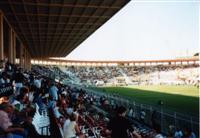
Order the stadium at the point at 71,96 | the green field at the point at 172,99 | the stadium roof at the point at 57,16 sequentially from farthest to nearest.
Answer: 1. the green field at the point at 172,99
2. the stadium roof at the point at 57,16
3. the stadium at the point at 71,96

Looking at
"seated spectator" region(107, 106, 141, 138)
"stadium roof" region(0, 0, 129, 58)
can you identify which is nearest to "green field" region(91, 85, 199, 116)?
"stadium roof" region(0, 0, 129, 58)

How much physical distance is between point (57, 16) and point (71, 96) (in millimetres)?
11617

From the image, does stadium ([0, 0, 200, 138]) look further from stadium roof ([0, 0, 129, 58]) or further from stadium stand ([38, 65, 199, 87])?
stadium stand ([38, 65, 199, 87])

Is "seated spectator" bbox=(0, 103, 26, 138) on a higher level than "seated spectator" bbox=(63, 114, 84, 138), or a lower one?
higher

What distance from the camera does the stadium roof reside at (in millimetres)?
24477

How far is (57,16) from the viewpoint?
29.0m

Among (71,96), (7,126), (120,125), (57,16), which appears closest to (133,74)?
(57,16)

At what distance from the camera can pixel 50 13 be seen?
1091 inches

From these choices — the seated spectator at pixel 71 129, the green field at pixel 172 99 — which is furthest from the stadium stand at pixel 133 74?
the seated spectator at pixel 71 129

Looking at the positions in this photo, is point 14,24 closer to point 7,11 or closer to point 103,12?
point 7,11

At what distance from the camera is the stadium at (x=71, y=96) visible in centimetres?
707

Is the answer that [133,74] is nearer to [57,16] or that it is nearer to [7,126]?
[57,16]

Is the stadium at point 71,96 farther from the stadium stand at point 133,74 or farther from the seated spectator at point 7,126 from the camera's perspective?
the stadium stand at point 133,74

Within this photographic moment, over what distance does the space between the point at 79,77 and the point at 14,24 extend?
51.0m
